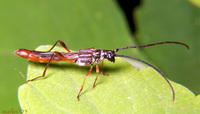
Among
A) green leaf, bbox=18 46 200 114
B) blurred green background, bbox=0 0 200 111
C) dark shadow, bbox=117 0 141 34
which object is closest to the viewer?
green leaf, bbox=18 46 200 114

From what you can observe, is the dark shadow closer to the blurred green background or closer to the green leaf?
the blurred green background

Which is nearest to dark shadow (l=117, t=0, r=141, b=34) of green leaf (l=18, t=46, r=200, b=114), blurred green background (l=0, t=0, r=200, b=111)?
blurred green background (l=0, t=0, r=200, b=111)

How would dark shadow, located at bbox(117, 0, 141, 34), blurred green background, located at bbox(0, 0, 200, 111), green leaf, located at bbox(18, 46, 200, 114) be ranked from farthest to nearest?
dark shadow, located at bbox(117, 0, 141, 34) → blurred green background, located at bbox(0, 0, 200, 111) → green leaf, located at bbox(18, 46, 200, 114)

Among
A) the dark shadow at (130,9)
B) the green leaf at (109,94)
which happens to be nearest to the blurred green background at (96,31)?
the dark shadow at (130,9)

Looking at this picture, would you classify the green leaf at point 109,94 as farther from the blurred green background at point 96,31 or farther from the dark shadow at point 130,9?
the dark shadow at point 130,9

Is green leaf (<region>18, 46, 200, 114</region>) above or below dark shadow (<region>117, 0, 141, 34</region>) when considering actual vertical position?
above

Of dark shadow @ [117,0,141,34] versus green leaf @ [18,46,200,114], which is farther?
dark shadow @ [117,0,141,34]
